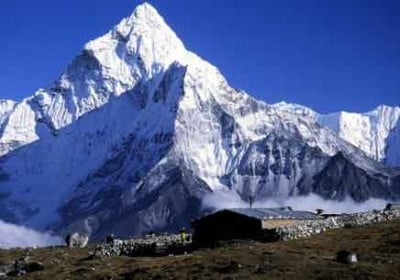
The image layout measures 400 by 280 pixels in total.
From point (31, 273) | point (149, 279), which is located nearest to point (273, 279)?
point (149, 279)

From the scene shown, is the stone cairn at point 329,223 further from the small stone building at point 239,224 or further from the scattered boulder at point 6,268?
the scattered boulder at point 6,268

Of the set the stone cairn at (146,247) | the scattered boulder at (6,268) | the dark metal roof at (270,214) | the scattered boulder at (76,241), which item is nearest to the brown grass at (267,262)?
the stone cairn at (146,247)

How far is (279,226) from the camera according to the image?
111m

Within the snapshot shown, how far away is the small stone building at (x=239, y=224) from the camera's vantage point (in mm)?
110438

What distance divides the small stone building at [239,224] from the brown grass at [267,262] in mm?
3078

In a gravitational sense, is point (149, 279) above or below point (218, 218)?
below

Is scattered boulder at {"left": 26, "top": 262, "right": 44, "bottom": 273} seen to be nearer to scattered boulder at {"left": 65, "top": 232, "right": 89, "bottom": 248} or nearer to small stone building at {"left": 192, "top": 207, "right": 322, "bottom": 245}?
small stone building at {"left": 192, "top": 207, "right": 322, "bottom": 245}

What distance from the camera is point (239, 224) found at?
112438mm

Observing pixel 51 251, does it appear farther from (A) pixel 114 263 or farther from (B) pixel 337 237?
(B) pixel 337 237

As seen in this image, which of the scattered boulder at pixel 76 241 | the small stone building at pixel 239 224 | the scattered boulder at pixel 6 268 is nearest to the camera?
the scattered boulder at pixel 6 268

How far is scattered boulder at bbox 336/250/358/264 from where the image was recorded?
88188 mm

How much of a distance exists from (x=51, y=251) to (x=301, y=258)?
48138 mm

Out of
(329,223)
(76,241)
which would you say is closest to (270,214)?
(329,223)

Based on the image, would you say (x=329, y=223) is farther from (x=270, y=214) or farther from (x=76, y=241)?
(x=76, y=241)
